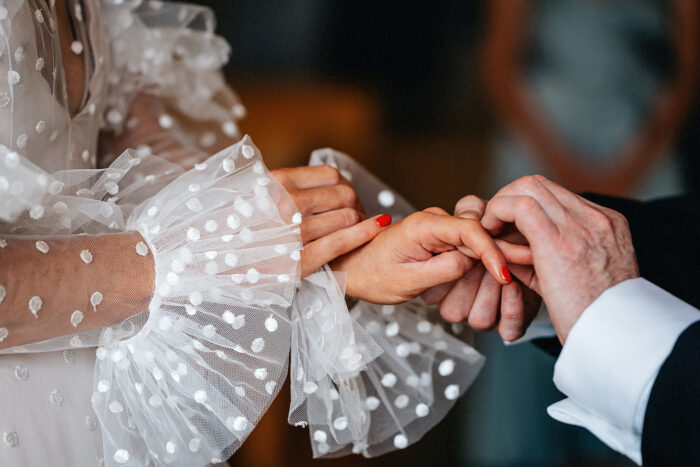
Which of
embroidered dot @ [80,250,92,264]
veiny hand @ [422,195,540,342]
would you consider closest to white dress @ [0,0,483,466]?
embroidered dot @ [80,250,92,264]

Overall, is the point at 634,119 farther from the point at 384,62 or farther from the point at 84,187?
the point at 84,187

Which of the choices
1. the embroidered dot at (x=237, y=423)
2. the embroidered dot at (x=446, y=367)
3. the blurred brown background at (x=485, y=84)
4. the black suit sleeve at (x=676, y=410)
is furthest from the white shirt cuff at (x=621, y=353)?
the blurred brown background at (x=485, y=84)

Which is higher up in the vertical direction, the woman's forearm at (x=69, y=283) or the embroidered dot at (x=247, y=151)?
the embroidered dot at (x=247, y=151)

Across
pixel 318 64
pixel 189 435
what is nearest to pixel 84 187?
pixel 189 435

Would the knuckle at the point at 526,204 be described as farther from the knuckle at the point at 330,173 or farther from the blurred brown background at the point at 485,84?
the blurred brown background at the point at 485,84

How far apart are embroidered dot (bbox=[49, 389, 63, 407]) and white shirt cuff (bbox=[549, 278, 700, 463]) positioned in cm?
51

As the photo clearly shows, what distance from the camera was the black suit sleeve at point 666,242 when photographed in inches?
31.1

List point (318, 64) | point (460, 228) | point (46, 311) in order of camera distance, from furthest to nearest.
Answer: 1. point (318, 64)
2. point (460, 228)
3. point (46, 311)

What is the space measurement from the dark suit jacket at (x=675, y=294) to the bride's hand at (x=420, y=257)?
7.1 inches

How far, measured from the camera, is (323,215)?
769 millimetres

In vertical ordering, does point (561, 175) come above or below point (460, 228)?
below

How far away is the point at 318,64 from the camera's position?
6.47ft

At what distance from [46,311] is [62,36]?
37cm

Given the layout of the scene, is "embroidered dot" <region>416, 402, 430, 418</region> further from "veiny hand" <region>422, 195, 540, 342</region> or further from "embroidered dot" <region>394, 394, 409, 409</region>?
"veiny hand" <region>422, 195, 540, 342</region>
